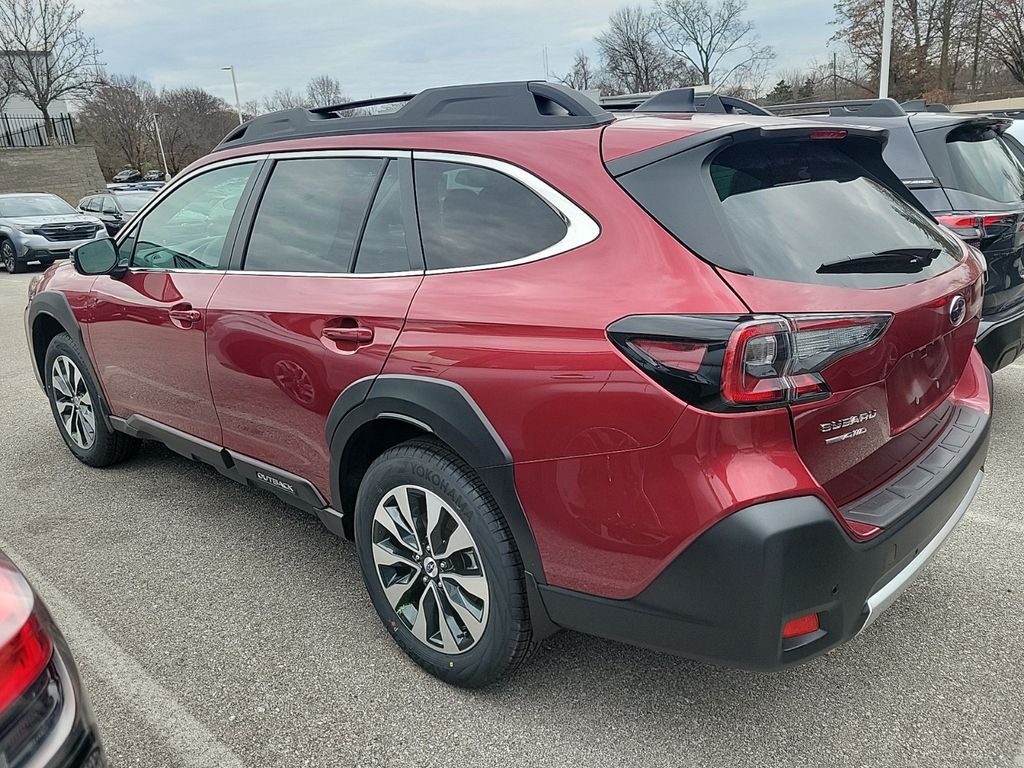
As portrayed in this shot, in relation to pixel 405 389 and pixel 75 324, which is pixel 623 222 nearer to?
pixel 405 389

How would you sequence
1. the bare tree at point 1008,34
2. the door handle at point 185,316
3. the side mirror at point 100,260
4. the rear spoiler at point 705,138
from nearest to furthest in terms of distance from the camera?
the rear spoiler at point 705,138
the door handle at point 185,316
the side mirror at point 100,260
the bare tree at point 1008,34

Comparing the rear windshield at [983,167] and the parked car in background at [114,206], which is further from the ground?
the rear windshield at [983,167]

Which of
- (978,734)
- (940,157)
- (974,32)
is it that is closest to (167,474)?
(978,734)

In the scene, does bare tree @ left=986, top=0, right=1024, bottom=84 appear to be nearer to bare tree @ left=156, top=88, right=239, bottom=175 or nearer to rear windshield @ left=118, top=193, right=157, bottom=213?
rear windshield @ left=118, top=193, right=157, bottom=213

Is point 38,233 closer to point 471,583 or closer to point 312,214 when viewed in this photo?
point 312,214

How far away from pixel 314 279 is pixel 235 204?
780mm

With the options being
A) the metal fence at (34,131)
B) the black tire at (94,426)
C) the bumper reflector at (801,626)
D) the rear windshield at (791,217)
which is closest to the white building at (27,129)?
the metal fence at (34,131)

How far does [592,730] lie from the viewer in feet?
7.72

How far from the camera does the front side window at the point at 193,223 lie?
3.33 m

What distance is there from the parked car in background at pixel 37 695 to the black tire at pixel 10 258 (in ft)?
54.8

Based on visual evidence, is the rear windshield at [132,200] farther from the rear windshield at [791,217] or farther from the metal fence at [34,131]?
the metal fence at [34,131]

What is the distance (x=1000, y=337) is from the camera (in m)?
4.00

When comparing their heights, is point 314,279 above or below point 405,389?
above

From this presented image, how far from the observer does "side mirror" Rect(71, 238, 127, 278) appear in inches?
151
